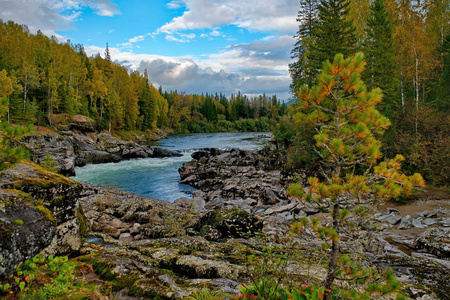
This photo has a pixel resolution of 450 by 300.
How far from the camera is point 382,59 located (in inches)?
814

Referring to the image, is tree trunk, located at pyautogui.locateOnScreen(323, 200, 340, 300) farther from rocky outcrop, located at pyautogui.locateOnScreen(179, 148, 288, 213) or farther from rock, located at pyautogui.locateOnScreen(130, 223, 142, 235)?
rocky outcrop, located at pyautogui.locateOnScreen(179, 148, 288, 213)

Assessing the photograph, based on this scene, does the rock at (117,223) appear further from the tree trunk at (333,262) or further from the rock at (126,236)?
the tree trunk at (333,262)

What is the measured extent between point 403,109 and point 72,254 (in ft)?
72.9

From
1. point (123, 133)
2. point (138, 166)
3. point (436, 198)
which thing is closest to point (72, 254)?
point (436, 198)

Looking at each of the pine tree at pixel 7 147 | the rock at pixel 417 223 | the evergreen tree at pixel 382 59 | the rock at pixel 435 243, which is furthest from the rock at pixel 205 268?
the evergreen tree at pixel 382 59

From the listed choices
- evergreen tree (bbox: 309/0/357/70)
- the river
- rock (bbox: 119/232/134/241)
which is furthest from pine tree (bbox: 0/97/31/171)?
evergreen tree (bbox: 309/0/357/70)

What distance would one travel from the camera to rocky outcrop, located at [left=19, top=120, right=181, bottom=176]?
22314 millimetres

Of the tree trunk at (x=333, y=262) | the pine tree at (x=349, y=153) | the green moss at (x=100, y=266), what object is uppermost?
the pine tree at (x=349, y=153)

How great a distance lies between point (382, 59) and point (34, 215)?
979 inches

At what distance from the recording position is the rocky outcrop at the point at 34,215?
313 centimetres

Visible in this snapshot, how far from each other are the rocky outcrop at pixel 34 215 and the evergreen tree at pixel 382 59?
22.0 m

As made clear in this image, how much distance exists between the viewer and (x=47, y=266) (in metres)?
3.37

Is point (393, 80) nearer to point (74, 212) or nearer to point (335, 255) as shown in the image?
point (335, 255)

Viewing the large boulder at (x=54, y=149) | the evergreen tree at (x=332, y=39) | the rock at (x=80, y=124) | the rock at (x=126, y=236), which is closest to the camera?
the rock at (x=126, y=236)
